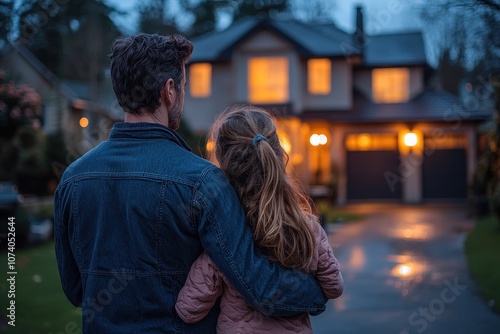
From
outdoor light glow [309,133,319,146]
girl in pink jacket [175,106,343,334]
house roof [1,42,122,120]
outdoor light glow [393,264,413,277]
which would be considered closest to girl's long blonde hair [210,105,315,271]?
girl in pink jacket [175,106,343,334]

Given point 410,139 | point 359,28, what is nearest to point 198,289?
point 410,139

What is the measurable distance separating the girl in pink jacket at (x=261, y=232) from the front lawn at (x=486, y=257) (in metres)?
5.82

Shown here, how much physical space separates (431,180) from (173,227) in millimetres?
24055

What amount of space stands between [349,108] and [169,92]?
23.3m

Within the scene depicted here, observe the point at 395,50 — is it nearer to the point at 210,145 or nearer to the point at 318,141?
the point at 318,141

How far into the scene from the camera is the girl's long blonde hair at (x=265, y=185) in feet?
7.27

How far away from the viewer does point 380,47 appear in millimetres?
27594

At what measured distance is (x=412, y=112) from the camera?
24766 millimetres

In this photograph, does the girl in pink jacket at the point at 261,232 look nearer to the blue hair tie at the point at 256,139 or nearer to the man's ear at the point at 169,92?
the blue hair tie at the point at 256,139

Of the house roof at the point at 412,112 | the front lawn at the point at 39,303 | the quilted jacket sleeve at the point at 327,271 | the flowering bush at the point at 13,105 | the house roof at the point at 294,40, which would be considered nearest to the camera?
the quilted jacket sleeve at the point at 327,271

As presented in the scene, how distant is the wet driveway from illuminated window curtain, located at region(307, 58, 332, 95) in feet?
28.9

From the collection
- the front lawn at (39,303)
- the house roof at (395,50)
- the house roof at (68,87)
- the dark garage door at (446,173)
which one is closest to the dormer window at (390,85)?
the house roof at (395,50)

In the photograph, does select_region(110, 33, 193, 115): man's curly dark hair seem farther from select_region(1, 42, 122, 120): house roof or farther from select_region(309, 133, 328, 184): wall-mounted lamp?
select_region(309, 133, 328, 184): wall-mounted lamp

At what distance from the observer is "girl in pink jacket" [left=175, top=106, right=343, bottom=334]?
217 cm
